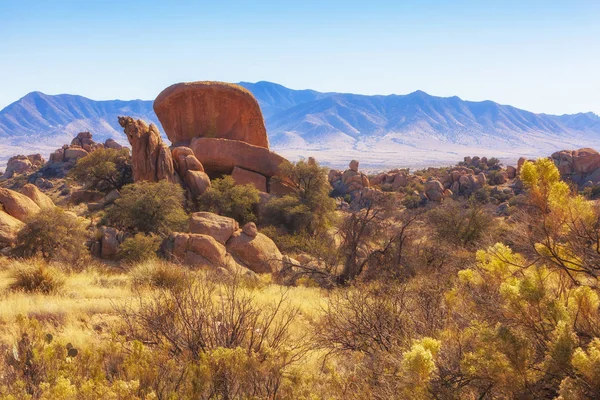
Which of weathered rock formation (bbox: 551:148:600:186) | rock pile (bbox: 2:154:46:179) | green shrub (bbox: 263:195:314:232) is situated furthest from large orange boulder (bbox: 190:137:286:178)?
weathered rock formation (bbox: 551:148:600:186)

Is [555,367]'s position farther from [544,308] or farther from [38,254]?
[38,254]

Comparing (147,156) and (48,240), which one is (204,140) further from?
(48,240)

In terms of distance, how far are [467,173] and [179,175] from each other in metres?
30.4

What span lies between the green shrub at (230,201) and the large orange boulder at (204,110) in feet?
26.7

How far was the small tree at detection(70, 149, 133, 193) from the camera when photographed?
23938 millimetres

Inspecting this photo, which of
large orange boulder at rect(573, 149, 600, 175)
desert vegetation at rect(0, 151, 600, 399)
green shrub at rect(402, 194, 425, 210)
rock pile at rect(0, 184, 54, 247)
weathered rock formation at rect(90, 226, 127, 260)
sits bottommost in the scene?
green shrub at rect(402, 194, 425, 210)

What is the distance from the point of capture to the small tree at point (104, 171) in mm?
23938

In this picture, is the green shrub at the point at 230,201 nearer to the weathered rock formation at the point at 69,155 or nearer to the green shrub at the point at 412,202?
the green shrub at the point at 412,202

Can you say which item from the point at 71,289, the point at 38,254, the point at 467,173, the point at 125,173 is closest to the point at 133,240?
the point at 38,254

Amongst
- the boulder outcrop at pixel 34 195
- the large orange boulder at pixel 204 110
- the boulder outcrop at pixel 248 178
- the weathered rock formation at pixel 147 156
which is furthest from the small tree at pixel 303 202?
the boulder outcrop at pixel 34 195

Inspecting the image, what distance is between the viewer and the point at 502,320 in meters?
3.05

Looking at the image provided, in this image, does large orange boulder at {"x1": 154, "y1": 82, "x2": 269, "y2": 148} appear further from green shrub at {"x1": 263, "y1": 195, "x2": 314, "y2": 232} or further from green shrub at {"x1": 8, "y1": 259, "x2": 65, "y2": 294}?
green shrub at {"x1": 8, "y1": 259, "x2": 65, "y2": 294}

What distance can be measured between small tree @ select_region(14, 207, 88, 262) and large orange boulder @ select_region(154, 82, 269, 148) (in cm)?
1616

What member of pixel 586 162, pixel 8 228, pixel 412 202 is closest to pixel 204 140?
pixel 8 228
